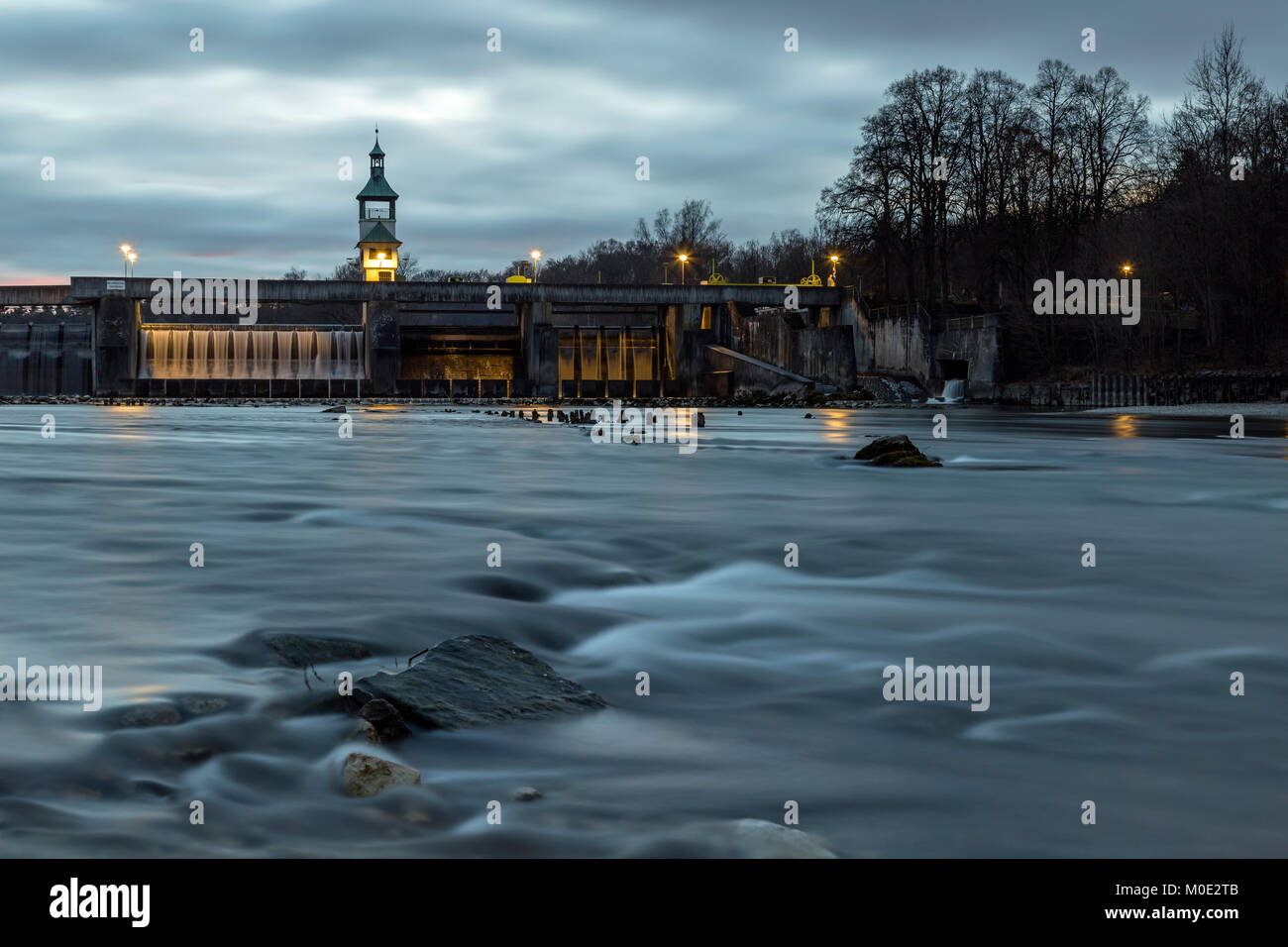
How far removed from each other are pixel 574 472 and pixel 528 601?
35.5 ft

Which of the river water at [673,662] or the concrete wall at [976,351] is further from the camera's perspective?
the concrete wall at [976,351]

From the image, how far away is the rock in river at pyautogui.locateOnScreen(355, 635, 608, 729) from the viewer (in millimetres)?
4699

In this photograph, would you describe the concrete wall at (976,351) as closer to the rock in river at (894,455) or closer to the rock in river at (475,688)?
the rock in river at (894,455)

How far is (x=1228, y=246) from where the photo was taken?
56531 millimetres

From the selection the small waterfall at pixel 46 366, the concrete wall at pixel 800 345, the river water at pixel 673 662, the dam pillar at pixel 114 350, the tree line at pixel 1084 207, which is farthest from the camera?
the small waterfall at pixel 46 366

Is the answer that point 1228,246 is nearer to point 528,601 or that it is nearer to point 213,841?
point 528,601

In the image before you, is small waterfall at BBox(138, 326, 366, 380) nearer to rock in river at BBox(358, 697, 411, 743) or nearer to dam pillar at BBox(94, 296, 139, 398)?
dam pillar at BBox(94, 296, 139, 398)

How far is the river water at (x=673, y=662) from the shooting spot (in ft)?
12.1

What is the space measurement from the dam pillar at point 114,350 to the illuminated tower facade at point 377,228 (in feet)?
218

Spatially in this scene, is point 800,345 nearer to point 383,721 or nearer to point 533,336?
point 533,336

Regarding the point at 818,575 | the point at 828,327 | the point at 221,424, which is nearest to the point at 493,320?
the point at 828,327

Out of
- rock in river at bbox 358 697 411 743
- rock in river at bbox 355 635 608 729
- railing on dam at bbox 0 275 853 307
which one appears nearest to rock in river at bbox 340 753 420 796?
rock in river at bbox 358 697 411 743

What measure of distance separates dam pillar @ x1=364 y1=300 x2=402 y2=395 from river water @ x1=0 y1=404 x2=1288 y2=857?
59533mm

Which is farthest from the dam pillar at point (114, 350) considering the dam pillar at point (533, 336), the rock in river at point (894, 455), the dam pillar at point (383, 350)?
the rock in river at point (894, 455)
